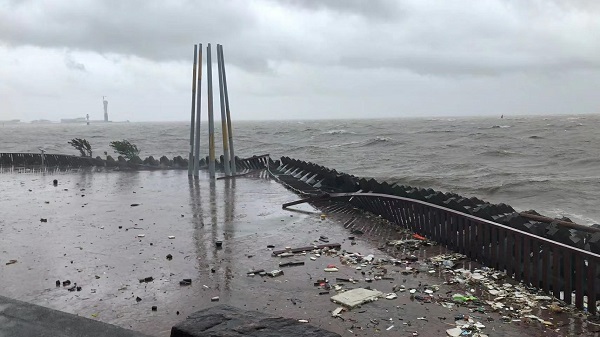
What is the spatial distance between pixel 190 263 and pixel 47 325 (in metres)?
4.24

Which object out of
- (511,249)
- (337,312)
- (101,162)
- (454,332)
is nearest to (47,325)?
(337,312)

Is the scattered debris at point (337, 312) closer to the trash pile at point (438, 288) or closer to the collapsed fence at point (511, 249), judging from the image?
the trash pile at point (438, 288)

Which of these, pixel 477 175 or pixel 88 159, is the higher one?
pixel 88 159

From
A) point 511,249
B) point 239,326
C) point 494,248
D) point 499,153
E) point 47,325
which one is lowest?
point 499,153

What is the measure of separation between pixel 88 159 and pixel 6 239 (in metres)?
18.5

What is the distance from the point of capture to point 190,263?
29.0ft

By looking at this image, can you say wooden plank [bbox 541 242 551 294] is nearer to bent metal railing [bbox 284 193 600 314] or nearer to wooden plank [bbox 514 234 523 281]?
bent metal railing [bbox 284 193 600 314]

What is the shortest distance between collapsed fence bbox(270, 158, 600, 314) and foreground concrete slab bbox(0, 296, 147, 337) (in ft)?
18.4

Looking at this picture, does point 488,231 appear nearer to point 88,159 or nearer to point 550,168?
point 88,159

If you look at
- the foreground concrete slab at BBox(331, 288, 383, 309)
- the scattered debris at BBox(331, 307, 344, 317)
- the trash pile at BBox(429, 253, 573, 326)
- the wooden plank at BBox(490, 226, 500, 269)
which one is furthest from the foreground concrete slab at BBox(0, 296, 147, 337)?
the wooden plank at BBox(490, 226, 500, 269)

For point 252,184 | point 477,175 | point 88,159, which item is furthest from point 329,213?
point 477,175

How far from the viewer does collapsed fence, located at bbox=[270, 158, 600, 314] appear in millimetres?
6395

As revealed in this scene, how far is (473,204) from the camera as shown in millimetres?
11656

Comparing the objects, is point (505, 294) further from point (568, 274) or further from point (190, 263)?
point (190, 263)
